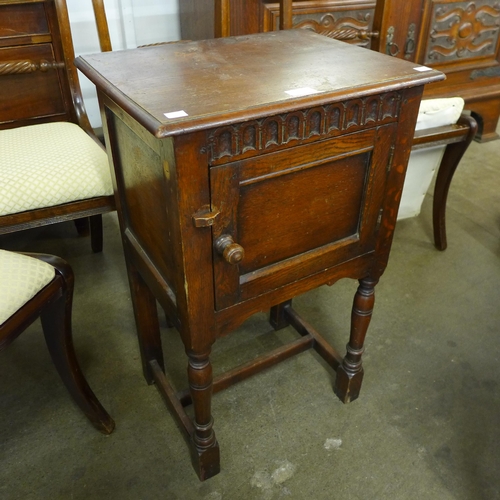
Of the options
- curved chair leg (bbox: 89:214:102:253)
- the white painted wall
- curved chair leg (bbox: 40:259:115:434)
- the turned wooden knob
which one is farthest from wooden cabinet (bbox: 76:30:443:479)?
the white painted wall

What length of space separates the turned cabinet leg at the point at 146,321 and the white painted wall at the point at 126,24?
1347 mm

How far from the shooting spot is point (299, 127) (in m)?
0.84

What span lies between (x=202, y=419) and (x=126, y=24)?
1828mm

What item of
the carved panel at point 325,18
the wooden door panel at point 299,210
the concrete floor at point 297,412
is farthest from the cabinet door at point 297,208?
the carved panel at point 325,18

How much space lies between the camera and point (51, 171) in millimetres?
1256

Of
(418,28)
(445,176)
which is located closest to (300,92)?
(445,176)

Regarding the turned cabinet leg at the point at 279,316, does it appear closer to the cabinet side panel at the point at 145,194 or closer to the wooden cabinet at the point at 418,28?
the cabinet side panel at the point at 145,194

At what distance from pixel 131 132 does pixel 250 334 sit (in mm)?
890

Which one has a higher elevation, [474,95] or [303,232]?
[303,232]

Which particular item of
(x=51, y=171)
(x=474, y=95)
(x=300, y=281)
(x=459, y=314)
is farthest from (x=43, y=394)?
(x=474, y=95)

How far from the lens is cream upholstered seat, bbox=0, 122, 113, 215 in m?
1.22

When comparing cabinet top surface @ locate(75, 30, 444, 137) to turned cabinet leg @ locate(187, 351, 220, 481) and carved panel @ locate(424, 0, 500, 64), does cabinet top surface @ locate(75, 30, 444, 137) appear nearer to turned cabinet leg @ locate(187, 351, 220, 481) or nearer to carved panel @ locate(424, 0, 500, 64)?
turned cabinet leg @ locate(187, 351, 220, 481)

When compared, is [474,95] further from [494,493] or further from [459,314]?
[494,493]

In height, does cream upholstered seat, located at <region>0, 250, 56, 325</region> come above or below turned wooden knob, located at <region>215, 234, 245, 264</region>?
below
